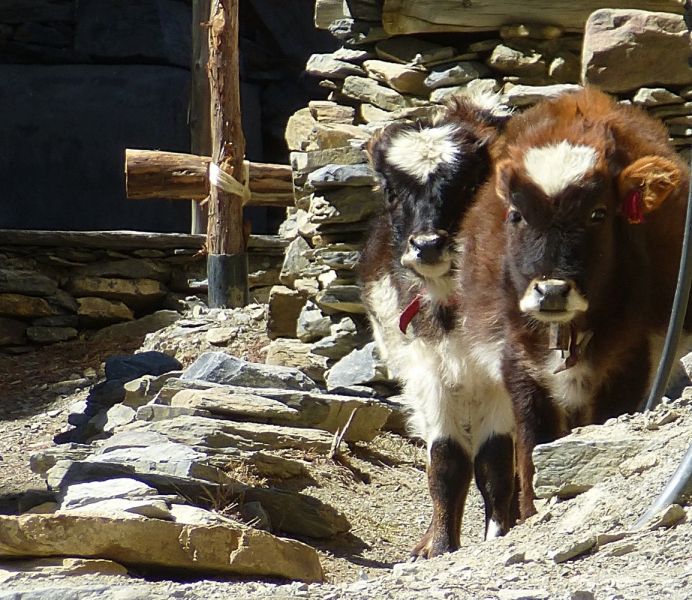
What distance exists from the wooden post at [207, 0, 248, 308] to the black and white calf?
4.15 metres

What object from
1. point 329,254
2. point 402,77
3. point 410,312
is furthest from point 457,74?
point 410,312

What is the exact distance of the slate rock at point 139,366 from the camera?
25.2 ft

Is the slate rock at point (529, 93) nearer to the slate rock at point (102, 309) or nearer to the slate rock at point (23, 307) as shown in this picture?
the slate rock at point (102, 309)

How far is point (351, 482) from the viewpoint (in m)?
5.84

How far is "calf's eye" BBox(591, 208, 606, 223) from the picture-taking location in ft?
11.9

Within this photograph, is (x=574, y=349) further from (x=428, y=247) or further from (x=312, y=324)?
(x=312, y=324)

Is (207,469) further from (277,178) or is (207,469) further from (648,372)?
(277,178)

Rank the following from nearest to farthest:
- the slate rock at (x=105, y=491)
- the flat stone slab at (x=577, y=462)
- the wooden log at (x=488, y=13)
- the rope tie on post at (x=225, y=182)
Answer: the flat stone slab at (x=577, y=462) < the slate rock at (x=105, y=491) < the wooden log at (x=488, y=13) < the rope tie on post at (x=225, y=182)

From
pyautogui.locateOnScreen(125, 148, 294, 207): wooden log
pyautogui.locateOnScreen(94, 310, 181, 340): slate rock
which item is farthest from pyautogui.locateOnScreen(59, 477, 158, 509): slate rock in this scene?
pyautogui.locateOnScreen(94, 310, 181, 340): slate rock

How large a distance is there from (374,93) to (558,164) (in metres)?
3.74

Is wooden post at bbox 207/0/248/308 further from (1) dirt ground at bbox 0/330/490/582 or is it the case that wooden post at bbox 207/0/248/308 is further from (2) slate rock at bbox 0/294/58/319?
(2) slate rock at bbox 0/294/58/319

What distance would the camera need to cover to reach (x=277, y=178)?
381 inches

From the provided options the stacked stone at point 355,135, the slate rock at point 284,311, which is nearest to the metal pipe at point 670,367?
the stacked stone at point 355,135

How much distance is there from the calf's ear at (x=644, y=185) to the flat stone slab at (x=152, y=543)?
1671 mm
